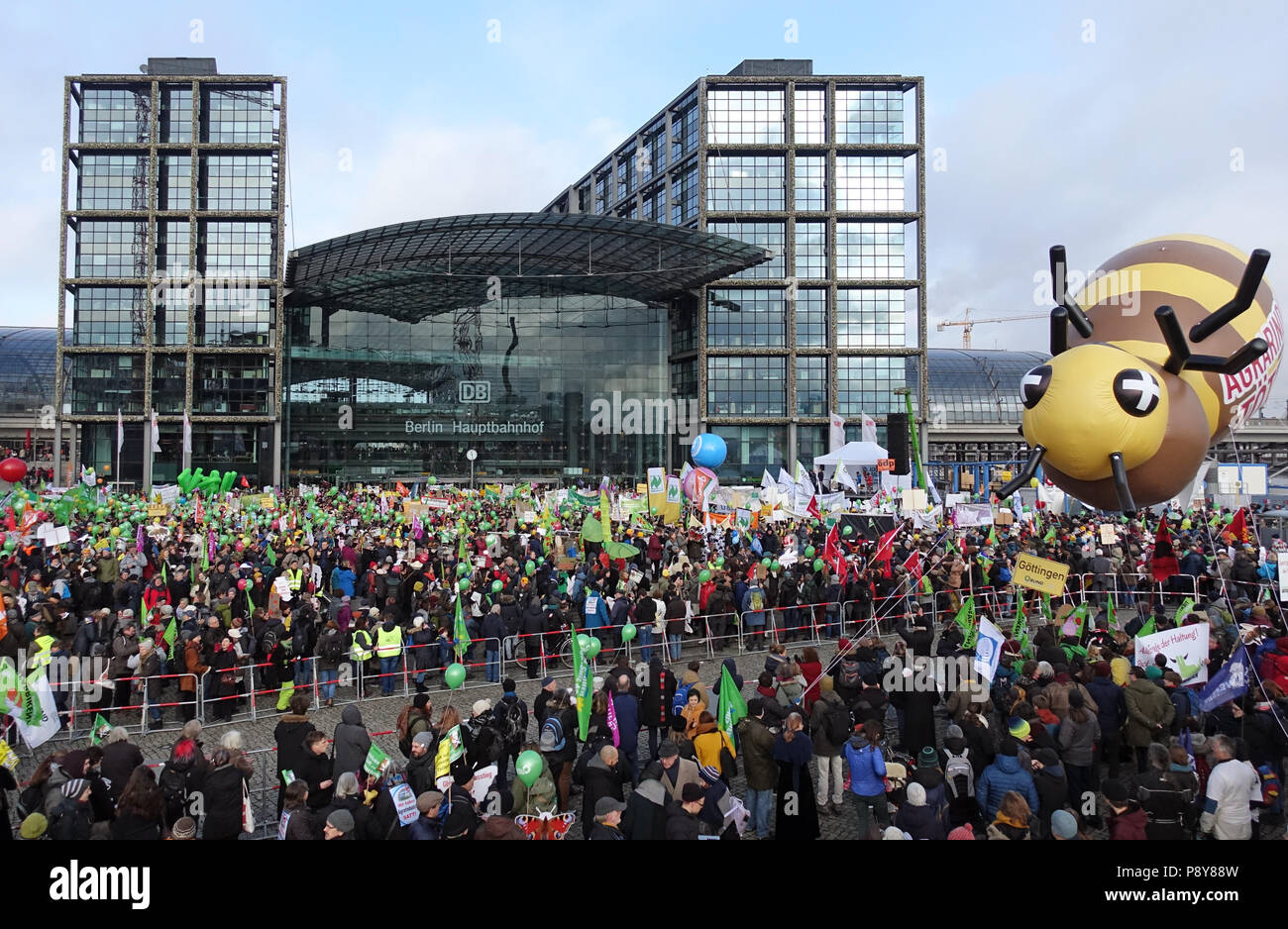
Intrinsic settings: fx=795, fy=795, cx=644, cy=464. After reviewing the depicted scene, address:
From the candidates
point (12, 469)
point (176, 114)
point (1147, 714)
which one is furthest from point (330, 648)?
point (176, 114)

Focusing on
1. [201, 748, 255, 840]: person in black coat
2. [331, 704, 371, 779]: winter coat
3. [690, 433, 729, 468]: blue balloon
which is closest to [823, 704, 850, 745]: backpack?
[331, 704, 371, 779]: winter coat

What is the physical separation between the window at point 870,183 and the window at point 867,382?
1021 cm

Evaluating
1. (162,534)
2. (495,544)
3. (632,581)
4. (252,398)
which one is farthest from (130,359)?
(632,581)

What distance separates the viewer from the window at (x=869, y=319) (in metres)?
53.0

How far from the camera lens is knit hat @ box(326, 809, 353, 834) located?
542 cm

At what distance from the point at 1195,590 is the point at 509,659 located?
1399 cm

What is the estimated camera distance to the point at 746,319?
176 ft

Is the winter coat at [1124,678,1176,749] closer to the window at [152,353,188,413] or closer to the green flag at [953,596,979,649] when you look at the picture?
the green flag at [953,596,979,649]

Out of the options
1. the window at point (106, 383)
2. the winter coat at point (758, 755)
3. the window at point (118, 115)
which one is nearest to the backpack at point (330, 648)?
the winter coat at point (758, 755)

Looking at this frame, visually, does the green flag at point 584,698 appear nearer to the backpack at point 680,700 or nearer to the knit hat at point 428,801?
the backpack at point 680,700

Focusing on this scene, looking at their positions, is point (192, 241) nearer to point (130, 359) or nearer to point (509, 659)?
point (130, 359)

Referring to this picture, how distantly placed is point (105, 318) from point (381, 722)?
171 feet

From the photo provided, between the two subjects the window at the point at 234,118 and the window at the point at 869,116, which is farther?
the window at the point at 869,116

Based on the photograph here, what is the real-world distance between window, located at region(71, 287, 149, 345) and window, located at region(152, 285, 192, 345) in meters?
0.71
